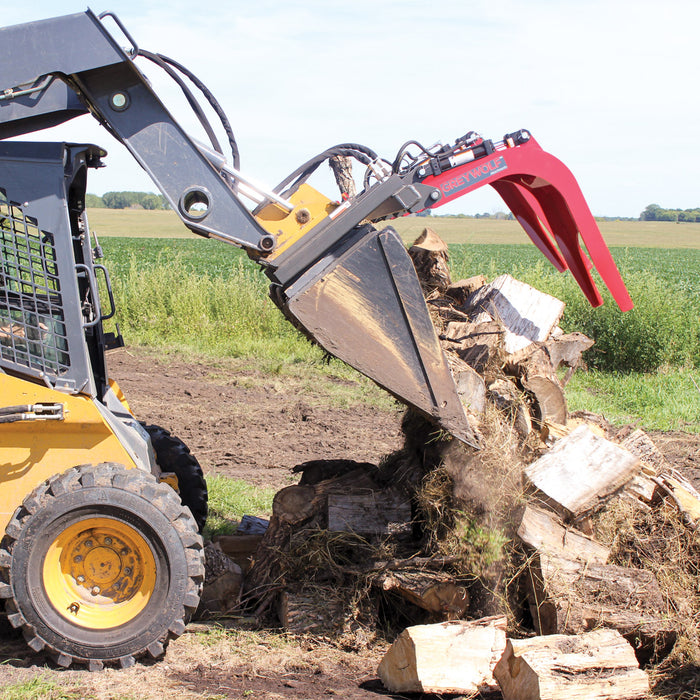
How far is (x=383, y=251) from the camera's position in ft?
11.6

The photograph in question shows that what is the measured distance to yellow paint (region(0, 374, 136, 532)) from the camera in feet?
11.5

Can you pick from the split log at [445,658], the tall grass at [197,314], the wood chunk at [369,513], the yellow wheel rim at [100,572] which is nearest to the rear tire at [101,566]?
the yellow wheel rim at [100,572]

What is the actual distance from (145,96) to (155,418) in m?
5.47

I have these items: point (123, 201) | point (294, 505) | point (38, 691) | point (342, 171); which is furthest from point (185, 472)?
point (123, 201)

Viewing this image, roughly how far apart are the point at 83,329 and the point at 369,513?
1.84m

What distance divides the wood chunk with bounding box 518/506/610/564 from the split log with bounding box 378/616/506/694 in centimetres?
50

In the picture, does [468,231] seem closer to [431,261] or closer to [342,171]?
[431,261]

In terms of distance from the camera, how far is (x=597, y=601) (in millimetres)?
3619

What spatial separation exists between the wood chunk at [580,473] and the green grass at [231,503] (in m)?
2.50

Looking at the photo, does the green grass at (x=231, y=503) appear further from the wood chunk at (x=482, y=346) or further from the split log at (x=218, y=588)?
the wood chunk at (x=482, y=346)

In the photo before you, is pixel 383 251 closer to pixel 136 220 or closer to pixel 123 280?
pixel 123 280

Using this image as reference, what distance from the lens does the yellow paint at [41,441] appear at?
350 cm

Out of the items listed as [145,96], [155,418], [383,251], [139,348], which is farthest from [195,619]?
[139,348]

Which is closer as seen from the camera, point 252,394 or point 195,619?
point 195,619
